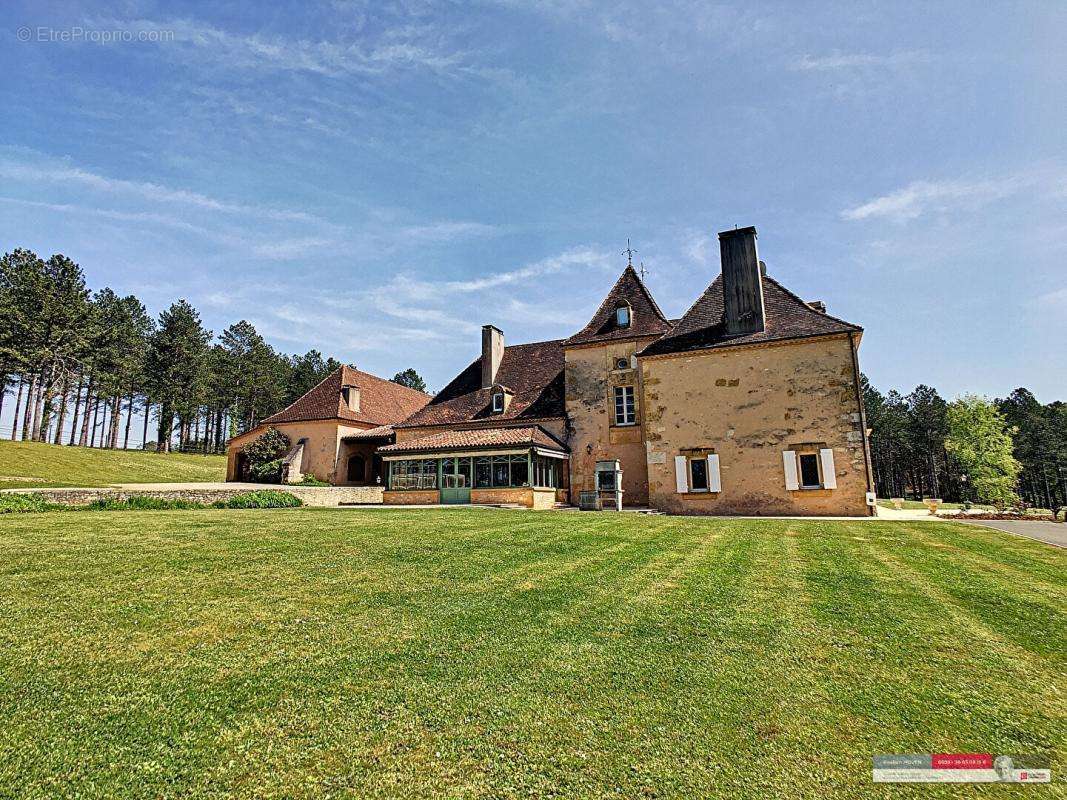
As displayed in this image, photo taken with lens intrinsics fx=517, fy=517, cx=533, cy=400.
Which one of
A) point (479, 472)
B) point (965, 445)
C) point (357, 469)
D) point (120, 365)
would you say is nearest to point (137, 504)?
point (479, 472)

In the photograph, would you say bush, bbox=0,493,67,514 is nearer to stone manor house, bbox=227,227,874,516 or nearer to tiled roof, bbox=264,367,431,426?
stone manor house, bbox=227,227,874,516

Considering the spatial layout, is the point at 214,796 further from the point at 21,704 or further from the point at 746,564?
the point at 746,564

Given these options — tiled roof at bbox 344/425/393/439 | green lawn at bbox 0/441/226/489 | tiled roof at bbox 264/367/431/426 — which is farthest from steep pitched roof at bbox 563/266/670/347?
green lawn at bbox 0/441/226/489

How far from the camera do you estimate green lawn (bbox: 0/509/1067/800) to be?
9.51ft

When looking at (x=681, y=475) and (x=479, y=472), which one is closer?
(x=681, y=475)

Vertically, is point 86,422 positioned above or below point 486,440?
above

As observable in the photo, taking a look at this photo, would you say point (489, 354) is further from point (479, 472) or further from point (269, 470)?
point (269, 470)

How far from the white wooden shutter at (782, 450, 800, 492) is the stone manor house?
48 mm

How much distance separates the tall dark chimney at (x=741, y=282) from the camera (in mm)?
20438

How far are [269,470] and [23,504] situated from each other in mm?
18198

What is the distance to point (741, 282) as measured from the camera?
20953 millimetres

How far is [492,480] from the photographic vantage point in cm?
2167

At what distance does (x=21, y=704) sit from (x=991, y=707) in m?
6.71

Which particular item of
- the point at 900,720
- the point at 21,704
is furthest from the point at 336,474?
the point at 900,720
